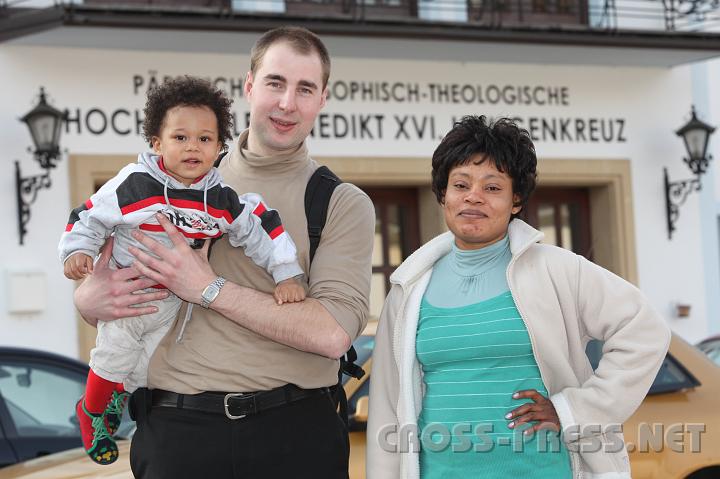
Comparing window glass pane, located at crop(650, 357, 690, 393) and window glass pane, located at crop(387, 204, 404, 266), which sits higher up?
window glass pane, located at crop(387, 204, 404, 266)

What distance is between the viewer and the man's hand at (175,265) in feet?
10.9

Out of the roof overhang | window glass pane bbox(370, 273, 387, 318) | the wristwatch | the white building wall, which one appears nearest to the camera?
the wristwatch

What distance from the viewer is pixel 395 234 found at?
42.9ft

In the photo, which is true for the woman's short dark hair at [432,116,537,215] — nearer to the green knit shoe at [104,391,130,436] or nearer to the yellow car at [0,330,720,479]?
the green knit shoe at [104,391,130,436]

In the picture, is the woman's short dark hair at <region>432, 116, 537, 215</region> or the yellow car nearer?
the woman's short dark hair at <region>432, 116, 537, 215</region>

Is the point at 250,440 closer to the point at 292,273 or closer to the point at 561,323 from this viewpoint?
the point at 292,273

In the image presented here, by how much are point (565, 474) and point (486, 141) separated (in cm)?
95

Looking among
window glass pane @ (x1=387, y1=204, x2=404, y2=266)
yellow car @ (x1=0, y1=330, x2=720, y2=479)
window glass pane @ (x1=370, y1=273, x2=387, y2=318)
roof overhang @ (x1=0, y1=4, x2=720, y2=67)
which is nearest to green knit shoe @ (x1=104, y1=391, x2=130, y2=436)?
yellow car @ (x1=0, y1=330, x2=720, y2=479)

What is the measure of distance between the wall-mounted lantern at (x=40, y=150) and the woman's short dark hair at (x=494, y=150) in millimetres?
7506

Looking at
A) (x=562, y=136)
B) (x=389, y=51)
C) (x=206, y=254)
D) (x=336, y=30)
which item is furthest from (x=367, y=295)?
(x=562, y=136)

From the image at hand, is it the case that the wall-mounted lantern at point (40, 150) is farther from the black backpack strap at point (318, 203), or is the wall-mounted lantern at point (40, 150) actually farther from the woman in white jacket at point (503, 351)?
the woman in white jacket at point (503, 351)

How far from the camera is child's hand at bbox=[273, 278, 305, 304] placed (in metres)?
3.31

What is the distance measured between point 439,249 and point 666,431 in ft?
7.13

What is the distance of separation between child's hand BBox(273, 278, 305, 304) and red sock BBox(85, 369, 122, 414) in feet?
1.94
